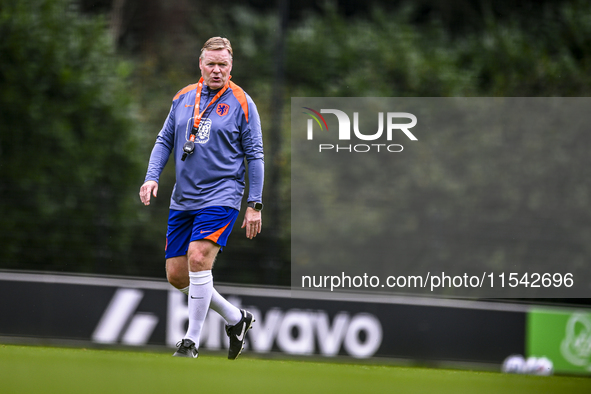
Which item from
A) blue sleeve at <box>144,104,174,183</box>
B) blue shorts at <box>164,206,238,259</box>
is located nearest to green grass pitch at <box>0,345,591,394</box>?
blue shorts at <box>164,206,238,259</box>

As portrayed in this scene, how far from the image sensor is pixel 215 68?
352 cm

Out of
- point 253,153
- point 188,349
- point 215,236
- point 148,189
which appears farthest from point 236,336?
point 253,153

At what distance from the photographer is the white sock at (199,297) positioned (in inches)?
137

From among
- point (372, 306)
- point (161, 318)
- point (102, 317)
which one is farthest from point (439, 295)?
point (102, 317)

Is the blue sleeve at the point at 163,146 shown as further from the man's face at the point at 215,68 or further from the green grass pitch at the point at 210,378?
the green grass pitch at the point at 210,378

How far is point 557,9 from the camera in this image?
4.95 metres

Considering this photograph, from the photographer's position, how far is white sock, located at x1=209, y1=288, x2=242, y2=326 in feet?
11.9

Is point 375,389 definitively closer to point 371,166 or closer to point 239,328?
point 239,328

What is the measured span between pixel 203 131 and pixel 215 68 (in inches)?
15.9

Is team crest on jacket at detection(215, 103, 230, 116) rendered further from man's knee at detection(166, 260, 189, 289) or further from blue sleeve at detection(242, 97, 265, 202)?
man's knee at detection(166, 260, 189, 289)

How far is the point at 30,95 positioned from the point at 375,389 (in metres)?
3.28

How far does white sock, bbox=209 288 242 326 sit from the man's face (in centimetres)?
109

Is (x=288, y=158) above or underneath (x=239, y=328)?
above

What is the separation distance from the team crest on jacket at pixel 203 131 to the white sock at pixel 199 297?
2.20ft
